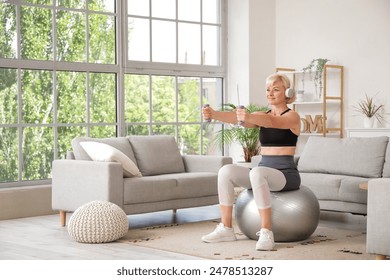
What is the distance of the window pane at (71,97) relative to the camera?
8.34 meters

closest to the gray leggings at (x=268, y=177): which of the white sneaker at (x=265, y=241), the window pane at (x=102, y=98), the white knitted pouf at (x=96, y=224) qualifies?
the white sneaker at (x=265, y=241)

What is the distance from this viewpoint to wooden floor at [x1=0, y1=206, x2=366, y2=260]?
5.52m

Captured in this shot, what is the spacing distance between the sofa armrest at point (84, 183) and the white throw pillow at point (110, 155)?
12 centimetres

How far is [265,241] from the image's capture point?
5582 millimetres

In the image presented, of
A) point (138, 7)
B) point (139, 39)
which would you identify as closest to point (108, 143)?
point (139, 39)

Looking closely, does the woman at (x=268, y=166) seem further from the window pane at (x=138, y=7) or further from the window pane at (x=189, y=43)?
the window pane at (x=189, y=43)

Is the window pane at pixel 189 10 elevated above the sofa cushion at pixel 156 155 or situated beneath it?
elevated above

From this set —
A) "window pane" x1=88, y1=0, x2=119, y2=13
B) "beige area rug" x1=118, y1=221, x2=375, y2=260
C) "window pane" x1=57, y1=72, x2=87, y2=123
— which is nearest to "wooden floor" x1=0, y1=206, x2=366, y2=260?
"beige area rug" x1=118, y1=221, x2=375, y2=260

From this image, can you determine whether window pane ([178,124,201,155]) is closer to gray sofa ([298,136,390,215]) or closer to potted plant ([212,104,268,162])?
potted plant ([212,104,268,162])

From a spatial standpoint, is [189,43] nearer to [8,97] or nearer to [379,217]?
[8,97]

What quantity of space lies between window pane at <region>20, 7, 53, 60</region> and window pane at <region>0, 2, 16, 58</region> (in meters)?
0.11

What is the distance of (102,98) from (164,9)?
148cm
